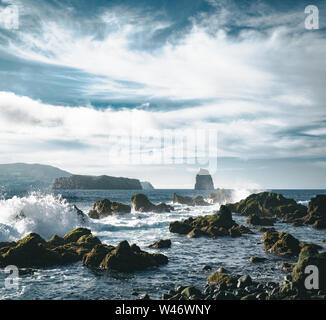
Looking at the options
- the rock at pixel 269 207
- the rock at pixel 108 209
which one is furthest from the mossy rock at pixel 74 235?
the rock at pixel 269 207

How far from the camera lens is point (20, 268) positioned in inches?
757

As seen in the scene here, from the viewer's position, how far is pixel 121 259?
770 inches

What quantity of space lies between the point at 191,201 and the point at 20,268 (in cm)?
8051

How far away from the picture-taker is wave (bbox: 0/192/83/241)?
3228cm

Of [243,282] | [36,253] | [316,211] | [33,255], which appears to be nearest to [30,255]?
[33,255]

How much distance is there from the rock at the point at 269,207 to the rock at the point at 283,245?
30.3 meters

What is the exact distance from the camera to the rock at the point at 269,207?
57.5 metres

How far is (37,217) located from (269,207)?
48.9m

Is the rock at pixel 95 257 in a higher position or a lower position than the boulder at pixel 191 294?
lower

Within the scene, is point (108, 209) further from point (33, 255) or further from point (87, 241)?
point (33, 255)

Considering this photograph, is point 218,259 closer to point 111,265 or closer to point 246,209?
point 111,265

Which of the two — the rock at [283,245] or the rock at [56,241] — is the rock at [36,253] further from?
the rock at [283,245]
